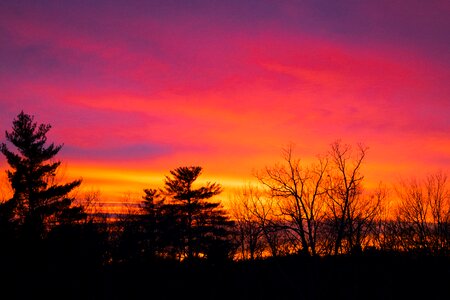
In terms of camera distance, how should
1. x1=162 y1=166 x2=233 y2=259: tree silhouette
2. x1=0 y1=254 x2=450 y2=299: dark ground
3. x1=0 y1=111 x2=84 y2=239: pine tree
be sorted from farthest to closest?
x1=162 y1=166 x2=233 y2=259: tree silhouette < x1=0 y1=111 x2=84 y2=239: pine tree < x1=0 y1=254 x2=450 y2=299: dark ground

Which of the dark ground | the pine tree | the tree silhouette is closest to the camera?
the dark ground

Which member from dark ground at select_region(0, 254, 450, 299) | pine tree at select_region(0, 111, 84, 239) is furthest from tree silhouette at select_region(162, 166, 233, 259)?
dark ground at select_region(0, 254, 450, 299)

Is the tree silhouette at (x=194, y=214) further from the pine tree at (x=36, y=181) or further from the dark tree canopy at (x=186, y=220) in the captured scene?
the pine tree at (x=36, y=181)

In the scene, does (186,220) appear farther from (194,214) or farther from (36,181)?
(36,181)

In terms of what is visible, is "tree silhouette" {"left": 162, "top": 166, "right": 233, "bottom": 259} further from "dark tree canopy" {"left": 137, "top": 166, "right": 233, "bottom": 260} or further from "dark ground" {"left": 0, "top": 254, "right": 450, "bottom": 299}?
"dark ground" {"left": 0, "top": 254, "right": 450, "bottom": 299}

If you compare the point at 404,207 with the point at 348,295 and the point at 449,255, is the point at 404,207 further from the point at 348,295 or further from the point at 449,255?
the point at 348,295

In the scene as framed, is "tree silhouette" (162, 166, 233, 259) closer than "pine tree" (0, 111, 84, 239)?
No

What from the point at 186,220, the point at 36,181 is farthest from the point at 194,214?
the point at 36,181

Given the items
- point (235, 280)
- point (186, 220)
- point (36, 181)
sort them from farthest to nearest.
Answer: point (186, 220), point (36, 181), point (235, 280)

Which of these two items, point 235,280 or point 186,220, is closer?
point 235,280

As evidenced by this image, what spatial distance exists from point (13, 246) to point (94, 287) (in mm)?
3065

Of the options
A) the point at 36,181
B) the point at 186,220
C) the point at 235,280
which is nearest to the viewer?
the point at 235,280

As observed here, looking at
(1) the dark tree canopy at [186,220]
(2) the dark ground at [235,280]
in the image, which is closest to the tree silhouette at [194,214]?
(1) the dark tree canopy at [186,220]

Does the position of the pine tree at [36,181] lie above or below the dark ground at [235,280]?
above
